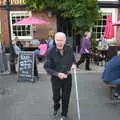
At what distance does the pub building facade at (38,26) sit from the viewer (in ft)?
61.6

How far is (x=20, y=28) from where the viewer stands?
1923cm

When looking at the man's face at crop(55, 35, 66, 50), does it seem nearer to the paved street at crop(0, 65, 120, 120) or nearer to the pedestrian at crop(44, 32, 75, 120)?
the pedestrian at crop(44, 32, 75, 120)

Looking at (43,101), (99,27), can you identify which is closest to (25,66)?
(43,101)

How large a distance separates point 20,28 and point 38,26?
1.04m

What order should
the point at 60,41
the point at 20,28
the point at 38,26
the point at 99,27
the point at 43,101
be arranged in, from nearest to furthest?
the point at 60,41 → the point at 43,101 → the point at 38,26 → the point at 20,28 → the point at 99,27

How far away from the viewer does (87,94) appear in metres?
9.18

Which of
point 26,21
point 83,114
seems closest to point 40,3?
Answer: point 26,21

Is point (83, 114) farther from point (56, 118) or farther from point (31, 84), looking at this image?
point (31, 84)

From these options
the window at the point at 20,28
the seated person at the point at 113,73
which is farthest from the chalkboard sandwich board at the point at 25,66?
the window at the point at 20,28

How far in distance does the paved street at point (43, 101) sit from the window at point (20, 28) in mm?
7913

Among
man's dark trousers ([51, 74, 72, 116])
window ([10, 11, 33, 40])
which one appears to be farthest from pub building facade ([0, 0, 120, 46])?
man's dark trousers ([51, 74, 72, 116])

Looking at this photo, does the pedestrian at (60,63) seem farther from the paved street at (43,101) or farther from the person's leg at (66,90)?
the paved street at (43,101)

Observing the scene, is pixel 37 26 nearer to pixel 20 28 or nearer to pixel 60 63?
pixel 20 28

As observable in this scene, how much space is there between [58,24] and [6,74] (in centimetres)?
740
